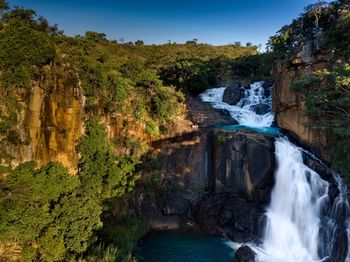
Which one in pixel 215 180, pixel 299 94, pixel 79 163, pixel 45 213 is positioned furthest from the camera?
pixel 215 180

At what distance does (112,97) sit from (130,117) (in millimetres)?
1820

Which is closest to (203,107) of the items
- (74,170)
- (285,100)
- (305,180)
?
(285,100)

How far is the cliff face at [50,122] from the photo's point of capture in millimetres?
13949

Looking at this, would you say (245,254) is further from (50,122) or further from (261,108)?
(261,108)

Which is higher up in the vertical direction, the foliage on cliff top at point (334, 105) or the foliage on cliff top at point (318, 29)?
the foliage on cliff top at point (318, 29)

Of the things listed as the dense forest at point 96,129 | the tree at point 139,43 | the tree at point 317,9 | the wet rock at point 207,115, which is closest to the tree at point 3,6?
the dense forest at point 96,129

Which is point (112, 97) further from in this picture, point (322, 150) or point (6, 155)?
point (322, 150)

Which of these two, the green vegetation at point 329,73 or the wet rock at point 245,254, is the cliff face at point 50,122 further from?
the green vegetation at point 329,73

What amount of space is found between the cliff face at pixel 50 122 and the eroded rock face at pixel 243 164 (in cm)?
911

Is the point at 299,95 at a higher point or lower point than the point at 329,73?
lower

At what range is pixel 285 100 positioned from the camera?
2053cm

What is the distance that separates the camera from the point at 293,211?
16.9m

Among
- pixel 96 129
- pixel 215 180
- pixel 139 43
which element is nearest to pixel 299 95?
pixel 215 180

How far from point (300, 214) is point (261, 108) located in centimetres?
1168
